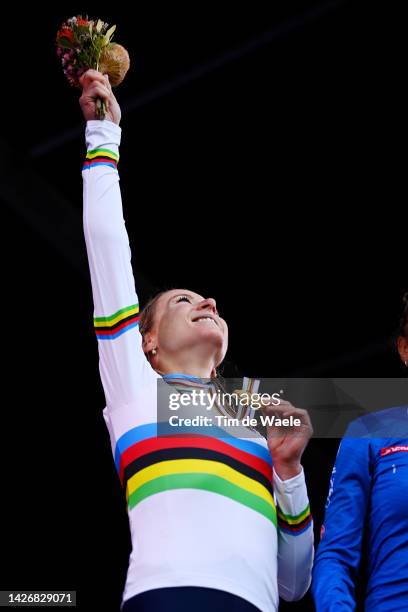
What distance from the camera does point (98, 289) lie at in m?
2.41

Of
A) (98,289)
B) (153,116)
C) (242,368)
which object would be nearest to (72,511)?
(242,368)

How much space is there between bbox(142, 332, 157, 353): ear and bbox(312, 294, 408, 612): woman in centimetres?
55

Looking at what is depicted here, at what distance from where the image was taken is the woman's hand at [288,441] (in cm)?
224

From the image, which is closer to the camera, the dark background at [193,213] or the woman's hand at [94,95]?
the woman's hand at [94,95]

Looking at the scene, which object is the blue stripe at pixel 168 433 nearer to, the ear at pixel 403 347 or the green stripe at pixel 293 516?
the green stripe at pixel 293 516

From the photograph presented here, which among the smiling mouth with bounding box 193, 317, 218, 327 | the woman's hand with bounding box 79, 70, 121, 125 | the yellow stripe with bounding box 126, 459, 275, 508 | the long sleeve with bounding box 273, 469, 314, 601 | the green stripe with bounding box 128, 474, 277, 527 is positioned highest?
the woman's hand with bounding box 79, 70, 121, 125

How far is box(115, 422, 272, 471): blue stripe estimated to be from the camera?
228cm

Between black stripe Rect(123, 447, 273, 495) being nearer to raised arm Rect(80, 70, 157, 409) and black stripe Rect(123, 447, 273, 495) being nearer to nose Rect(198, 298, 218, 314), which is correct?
raised arm Rect(80, 70, 157, 409)

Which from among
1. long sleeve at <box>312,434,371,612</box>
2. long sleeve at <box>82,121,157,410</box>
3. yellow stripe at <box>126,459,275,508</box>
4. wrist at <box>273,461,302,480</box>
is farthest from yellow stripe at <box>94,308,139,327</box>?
long sleeve at <box>312,434,371,612</box>

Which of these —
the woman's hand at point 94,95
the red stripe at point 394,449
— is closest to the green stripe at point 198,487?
the red stripe at point 394,449

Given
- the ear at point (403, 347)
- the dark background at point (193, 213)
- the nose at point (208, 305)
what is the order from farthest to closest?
the dark background at point (193, 213) < the nose at point (208, 305) < the ear at point (403, 347)

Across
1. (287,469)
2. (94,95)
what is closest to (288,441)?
(287,469)

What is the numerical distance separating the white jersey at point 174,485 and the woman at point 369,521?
82mm

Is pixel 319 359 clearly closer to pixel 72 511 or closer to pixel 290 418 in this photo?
pixel 72 511
